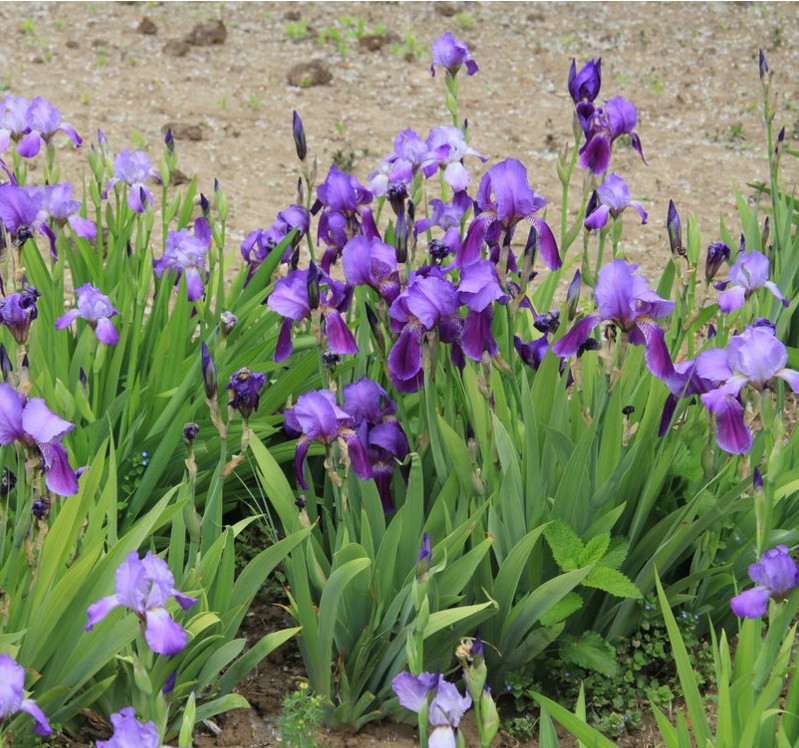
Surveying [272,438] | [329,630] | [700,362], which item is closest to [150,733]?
[329,630]

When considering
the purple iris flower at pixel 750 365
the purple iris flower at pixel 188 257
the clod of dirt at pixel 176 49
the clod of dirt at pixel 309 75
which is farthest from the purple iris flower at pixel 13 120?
the clod of dirt at pixel 176 49

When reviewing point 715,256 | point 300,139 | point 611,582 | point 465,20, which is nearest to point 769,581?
point 611,582

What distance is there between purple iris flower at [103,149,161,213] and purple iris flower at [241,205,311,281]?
368 mm

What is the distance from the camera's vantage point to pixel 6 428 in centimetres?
177

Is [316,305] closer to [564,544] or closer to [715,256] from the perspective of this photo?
[564,544]

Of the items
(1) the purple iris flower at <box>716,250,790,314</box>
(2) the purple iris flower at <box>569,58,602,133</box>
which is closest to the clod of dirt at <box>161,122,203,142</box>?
(2) the purple iris flower at <box>569,58,602,133</box>

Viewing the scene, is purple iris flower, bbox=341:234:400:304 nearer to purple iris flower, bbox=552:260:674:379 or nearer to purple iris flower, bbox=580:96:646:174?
purple iris flower, bbox=552:260:674:379

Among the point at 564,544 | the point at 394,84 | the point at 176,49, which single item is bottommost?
the point at 564,544

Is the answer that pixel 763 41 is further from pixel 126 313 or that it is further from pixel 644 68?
pixel 126 313

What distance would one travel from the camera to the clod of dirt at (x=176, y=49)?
7.06m

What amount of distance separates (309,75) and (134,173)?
3.76 metres

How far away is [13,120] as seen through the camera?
3152 millimetres

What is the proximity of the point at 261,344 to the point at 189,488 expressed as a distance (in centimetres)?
95

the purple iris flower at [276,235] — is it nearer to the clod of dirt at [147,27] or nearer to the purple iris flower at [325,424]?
the purple iris flower at [325,424]
